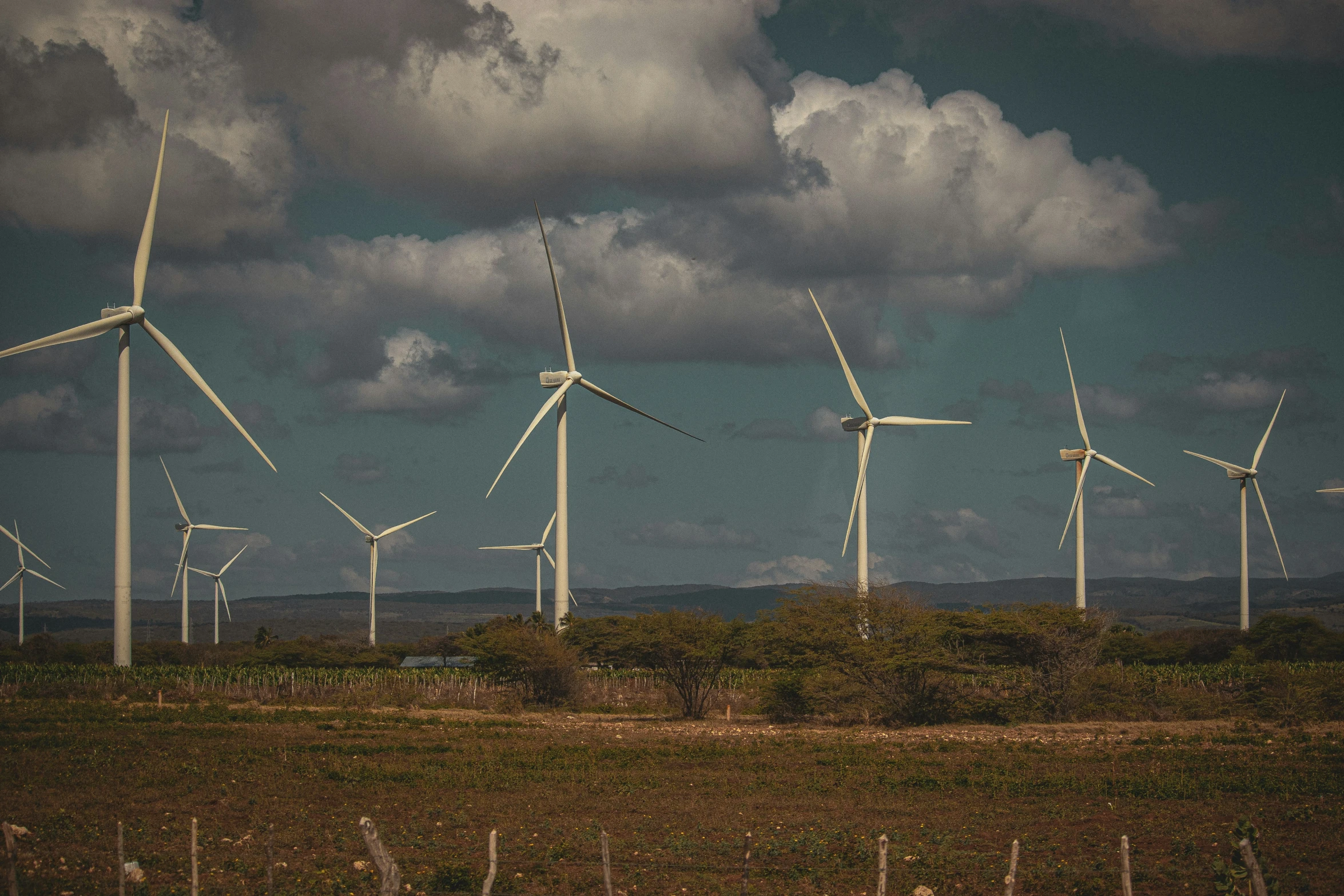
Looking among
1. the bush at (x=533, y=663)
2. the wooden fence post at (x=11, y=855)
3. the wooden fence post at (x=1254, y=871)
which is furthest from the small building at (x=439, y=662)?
the wooden fence post at (x=1254, y=871)

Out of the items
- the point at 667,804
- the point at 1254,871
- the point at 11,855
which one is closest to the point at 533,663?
the point at 667,804

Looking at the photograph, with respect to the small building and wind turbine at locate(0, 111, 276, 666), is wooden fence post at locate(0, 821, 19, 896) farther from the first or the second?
the small building

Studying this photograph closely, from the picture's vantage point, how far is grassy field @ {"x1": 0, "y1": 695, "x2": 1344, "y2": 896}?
19906 mm

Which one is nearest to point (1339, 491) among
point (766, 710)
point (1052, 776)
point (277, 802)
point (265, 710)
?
point (766, 710)

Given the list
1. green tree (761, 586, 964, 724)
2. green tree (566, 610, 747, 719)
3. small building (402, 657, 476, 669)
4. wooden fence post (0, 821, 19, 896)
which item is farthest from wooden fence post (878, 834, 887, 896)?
small building (402, 657, 476, 669)

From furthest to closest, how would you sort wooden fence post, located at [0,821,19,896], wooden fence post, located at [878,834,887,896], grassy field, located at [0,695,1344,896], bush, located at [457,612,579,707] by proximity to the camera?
bush, located at [457,612,579,707] < grassy field, located at [0,695,1344,896] < wooden fence post, located at [0,821,19,896] < wooden fence post, located at [878,834,887,896]

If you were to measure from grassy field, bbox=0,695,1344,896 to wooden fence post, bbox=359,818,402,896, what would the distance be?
4477 mm

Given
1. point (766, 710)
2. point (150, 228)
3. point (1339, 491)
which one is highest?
point (150, 228)

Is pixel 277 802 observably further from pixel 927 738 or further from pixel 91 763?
pixel 927 738

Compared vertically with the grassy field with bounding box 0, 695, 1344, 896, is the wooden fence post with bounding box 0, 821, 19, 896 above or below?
above

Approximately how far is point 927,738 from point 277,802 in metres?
24.8

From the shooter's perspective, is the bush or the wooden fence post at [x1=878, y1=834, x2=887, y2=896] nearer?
the wooden fence post at [x1=878, y1=834, x2=887, y2=896]

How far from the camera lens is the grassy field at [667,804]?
19.9m

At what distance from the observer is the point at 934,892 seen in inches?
734
